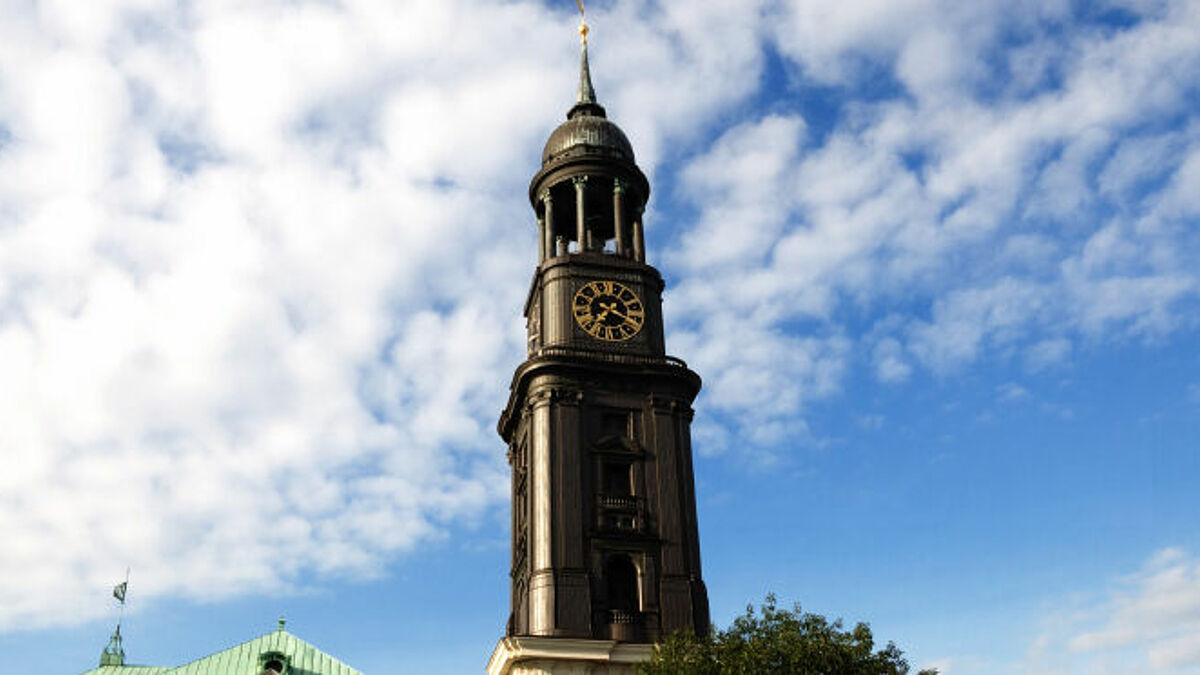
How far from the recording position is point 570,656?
46875mm

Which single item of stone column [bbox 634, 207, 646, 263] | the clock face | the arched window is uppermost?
stone column [bbox 634, 207, 646, 263]

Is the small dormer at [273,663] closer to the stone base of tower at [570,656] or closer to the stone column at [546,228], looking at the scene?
the stone base of tower at [570,656]

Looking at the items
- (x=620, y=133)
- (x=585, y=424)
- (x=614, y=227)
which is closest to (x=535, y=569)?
(x=585, y=424)

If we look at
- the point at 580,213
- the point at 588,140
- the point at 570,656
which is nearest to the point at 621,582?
the point at 570,656

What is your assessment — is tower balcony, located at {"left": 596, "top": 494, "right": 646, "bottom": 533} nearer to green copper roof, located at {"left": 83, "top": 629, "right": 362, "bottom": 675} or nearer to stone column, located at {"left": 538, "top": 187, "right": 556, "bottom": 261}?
stone column, located at {"left": 538, "top": 187, "right": 556, "bottom": 261}

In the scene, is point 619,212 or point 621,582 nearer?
point 621,582

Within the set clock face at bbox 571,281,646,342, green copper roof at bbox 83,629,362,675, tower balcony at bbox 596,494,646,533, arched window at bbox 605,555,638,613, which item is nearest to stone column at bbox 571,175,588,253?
clock face at bbox 571,281,646,342

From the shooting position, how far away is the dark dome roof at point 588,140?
61.8 metres

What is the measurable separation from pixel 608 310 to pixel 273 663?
2802 cm

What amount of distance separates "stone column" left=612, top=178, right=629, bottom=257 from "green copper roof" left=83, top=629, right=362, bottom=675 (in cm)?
2831

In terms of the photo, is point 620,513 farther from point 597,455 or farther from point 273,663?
point 273,663

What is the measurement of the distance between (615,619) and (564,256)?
59.0 ft

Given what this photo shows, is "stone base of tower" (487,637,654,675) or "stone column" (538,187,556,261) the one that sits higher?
"stone column" (538,187,556,261)

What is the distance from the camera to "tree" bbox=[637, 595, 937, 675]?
35000 mm
